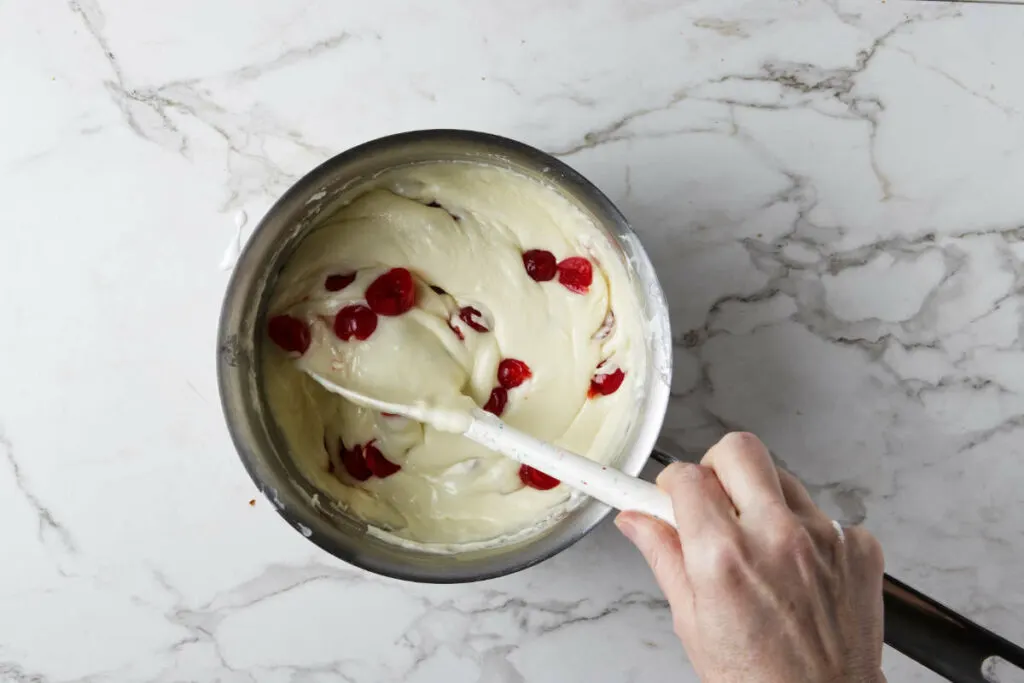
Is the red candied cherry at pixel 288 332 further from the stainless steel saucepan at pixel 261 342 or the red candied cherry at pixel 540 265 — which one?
the red candied cherry at pixel 540 265

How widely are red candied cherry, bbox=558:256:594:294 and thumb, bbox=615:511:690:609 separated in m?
0.49

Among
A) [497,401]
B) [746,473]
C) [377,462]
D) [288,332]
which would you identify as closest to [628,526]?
[746,473]

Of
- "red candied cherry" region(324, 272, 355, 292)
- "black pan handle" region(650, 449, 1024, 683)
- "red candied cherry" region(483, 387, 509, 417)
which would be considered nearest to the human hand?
"black pan handle" region(650, 449, 1024, 683)

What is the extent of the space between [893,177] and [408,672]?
1.40 m

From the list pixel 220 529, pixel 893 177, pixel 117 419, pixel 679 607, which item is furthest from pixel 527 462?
pixel 893 177

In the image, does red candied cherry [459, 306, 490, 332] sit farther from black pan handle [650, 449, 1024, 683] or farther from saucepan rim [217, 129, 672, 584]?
black pan handle [650, 449, 1024, 683]

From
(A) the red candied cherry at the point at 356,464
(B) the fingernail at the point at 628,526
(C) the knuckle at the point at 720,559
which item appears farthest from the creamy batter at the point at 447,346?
(C) the knuckle at the point at 720,559

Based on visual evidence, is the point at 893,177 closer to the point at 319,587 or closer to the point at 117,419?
the point at 319,587

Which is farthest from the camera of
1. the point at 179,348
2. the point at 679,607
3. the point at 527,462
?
the point at 179,348

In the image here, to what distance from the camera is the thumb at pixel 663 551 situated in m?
1.07

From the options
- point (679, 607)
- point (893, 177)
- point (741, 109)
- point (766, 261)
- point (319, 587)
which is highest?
point (741, 109)

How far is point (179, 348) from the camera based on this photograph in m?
1.56

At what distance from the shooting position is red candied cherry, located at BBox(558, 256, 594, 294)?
58.3 inches

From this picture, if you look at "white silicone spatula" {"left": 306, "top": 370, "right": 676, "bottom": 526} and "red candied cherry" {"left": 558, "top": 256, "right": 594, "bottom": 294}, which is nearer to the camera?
"white silicone spatula" {"left": 306, "top": 370, "right": 676, "bottom": 526}
